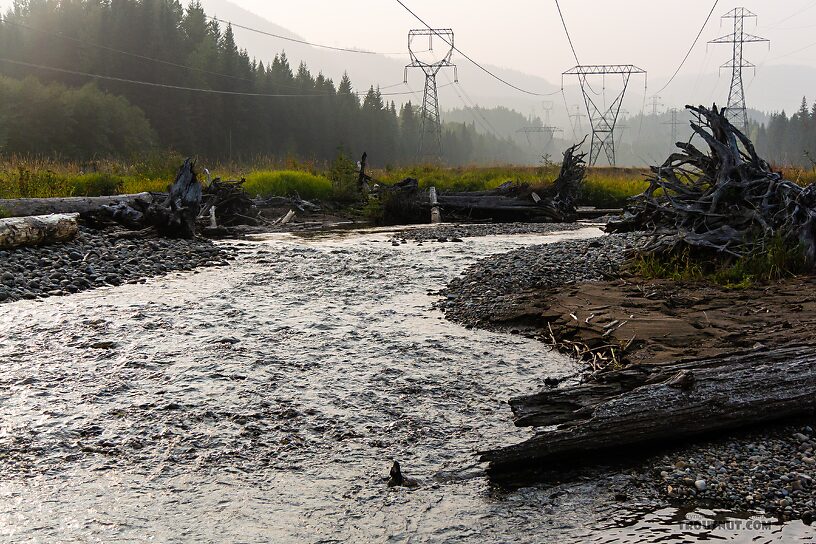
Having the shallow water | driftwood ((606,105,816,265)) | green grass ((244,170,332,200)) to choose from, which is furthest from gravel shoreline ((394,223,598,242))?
the shallow water

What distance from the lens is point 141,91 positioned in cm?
6162

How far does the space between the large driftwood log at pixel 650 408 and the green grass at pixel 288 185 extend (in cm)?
2264

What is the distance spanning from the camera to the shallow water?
3.78 metres

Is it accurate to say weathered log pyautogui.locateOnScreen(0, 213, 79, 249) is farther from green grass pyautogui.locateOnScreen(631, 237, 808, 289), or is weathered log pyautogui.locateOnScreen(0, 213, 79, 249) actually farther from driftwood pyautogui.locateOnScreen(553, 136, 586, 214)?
driftwood pyautogui.locateOnScreen(553, 136, 586, 214)

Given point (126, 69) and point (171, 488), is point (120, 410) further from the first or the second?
point (126, 69)

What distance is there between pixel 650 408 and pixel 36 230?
11894 mm

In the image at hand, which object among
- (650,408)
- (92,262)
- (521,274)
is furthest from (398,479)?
(92,262)

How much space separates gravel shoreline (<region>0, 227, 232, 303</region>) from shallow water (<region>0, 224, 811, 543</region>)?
789 mm

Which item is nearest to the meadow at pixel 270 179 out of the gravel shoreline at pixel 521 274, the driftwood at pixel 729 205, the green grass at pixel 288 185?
the green grass at pixel 288 185

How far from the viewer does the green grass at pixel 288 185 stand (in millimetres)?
26344

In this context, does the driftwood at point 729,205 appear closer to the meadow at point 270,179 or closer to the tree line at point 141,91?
the meadow at point 270,179

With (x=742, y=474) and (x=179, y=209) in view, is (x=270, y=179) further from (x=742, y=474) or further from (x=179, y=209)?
(x=742, y=474)

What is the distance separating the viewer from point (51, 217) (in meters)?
13.2

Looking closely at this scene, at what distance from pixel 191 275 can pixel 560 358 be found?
7738mm
